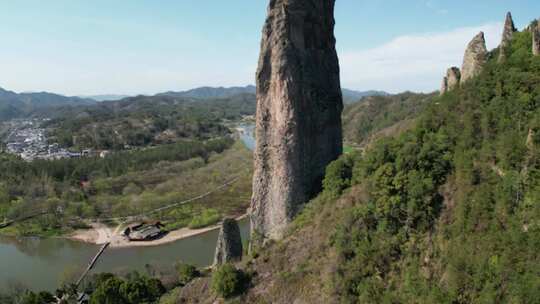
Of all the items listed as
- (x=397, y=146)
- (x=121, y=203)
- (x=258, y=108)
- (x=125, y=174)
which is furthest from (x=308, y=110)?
(x=125, y=174)

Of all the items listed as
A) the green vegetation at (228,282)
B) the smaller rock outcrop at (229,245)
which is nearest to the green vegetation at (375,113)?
the smaller rock outcrop at (229,245)

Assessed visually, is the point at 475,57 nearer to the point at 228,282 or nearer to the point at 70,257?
the point at 228,282

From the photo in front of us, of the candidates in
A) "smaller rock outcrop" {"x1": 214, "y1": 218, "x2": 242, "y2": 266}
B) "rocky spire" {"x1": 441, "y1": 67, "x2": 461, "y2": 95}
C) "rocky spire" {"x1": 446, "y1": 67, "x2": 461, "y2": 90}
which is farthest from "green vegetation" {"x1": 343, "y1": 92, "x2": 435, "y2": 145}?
"smaller rock outcrop" {"x1": 214, "y1": 218, "x2": 242, "y2": 266}

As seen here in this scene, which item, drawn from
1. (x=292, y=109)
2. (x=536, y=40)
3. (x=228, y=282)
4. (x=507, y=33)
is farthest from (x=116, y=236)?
(x=536, y=40)

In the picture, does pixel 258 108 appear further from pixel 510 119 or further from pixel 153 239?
pixel 153 239

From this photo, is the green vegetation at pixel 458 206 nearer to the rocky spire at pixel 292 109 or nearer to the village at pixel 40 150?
the rocky spire at pixel 292 109

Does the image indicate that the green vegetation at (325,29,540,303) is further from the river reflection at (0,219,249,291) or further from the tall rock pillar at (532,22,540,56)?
the river reflection at (0,219,249,291)
